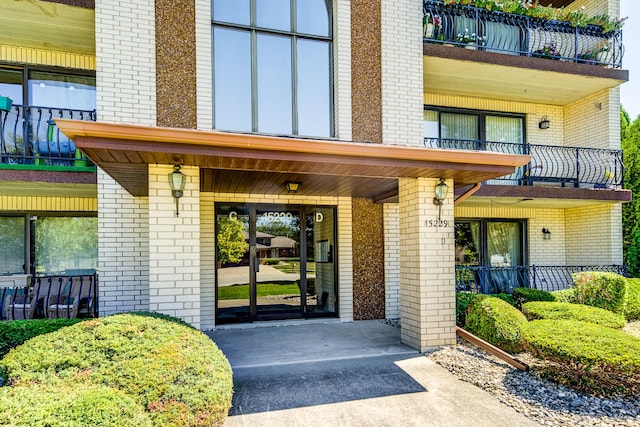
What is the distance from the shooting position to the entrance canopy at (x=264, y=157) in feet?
12.9

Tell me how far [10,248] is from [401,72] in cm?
872

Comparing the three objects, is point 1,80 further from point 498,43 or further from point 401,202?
point 498,43

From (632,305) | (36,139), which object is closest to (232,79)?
(36,139)

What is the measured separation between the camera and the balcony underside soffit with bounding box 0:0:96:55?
6258 millimetres

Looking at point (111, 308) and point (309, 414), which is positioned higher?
point (111, 308)

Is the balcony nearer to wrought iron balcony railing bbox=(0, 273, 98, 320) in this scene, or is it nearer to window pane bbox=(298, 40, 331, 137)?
window pane bbox=(298, 40, 331, 137)

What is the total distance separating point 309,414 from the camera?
3.73 meters

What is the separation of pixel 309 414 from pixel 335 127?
5.36 meters

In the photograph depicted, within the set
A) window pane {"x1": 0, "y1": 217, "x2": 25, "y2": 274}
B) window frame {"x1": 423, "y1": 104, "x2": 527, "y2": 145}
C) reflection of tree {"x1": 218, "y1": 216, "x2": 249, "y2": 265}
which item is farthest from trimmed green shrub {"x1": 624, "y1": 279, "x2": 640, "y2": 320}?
window pane {"x1": 0, "y1": 217, "x2": 25, "y2": 274}

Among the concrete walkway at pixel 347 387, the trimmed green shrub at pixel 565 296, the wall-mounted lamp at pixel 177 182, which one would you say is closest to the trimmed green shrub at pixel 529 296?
the trimmed green shrub at pixel 565 296

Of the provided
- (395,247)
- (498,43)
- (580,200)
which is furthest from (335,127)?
(580,200)

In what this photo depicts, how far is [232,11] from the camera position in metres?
7.18

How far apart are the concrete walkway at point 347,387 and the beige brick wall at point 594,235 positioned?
6.82 meters

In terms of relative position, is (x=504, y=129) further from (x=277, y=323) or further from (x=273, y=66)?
(x=277, y=323)
